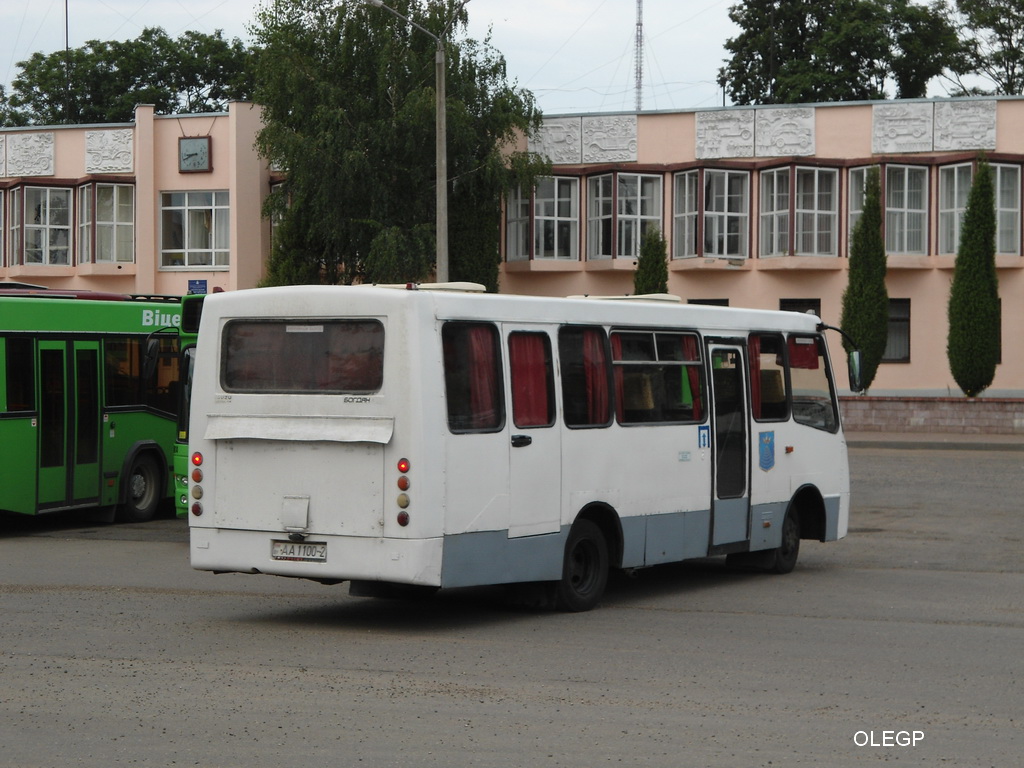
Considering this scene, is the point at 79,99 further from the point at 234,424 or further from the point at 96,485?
the point at 234,424

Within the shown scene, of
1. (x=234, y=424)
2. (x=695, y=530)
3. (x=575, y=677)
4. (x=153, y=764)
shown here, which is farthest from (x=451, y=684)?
(x=695, y=530)

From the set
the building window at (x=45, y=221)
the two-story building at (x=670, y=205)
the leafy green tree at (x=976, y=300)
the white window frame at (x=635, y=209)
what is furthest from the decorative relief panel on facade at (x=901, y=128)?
the building window at (x=45, y=221)

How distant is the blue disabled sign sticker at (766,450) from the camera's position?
1362 cm

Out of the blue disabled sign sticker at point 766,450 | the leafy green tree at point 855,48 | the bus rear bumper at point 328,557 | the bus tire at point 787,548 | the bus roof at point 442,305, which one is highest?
the leafy green tree at point 855,48

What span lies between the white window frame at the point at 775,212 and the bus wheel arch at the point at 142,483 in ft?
97.1

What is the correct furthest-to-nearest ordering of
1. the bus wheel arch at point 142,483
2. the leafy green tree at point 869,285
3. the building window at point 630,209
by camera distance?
the building window at point 630,209
the leafy green tree at point 869,285
the bus wheel arch at point 142,483

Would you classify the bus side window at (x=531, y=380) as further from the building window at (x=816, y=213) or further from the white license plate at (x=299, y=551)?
the building window at (x=816, y=213)

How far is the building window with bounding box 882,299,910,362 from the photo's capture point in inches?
1810

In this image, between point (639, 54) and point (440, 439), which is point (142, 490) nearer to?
point (440, 439)

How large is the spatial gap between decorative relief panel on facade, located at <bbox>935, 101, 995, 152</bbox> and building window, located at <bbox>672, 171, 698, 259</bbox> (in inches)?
290

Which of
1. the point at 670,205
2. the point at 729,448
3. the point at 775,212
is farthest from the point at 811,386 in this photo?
the point at 670,205

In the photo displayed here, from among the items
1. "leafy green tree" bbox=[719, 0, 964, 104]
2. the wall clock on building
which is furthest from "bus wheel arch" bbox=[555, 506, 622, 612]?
"leafy green tree" bbox=[719, 0, 964, 104]

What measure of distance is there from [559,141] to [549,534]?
124 ft

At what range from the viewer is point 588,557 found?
11.8 m
